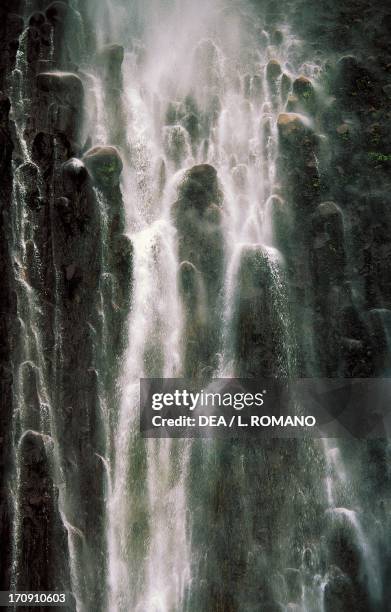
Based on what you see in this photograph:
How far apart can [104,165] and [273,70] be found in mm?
5987

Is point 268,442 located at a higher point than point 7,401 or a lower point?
lower

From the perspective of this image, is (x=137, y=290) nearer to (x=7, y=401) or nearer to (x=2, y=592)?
(x=7, y=401)

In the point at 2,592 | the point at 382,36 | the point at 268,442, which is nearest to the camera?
the point at 2,592

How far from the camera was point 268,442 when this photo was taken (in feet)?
39.1

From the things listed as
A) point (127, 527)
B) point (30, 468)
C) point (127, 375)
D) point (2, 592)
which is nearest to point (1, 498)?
point (30, 468)

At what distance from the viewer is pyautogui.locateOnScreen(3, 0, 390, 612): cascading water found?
36.1 feet

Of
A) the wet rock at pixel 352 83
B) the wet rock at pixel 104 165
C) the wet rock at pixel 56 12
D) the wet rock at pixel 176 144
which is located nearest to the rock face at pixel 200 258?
the wet rock at pixel 176 144

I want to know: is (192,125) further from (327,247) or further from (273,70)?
(327,247)

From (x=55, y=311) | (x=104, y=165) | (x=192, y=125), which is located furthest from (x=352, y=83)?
(x=55, y=311)

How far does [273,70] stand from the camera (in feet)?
51.1

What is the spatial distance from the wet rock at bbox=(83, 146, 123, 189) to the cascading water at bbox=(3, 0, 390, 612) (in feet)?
0.10

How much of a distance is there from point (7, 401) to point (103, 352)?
6.98 feet

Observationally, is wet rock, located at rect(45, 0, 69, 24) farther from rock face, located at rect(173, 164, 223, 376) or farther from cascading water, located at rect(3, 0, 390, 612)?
rock face, located at rect(173, 164, 223, 376)
